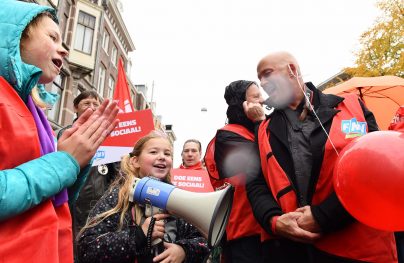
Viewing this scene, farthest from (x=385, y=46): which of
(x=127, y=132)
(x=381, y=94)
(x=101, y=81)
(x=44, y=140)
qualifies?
(x=101, y=81)

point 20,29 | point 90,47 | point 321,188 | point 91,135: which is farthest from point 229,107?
point 90,47

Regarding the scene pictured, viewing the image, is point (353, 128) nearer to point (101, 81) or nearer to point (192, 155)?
point (192, 155)

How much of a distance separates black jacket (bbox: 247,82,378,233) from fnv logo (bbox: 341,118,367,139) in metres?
0.08

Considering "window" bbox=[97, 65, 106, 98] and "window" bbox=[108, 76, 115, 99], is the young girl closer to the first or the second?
"window" bbox=[97, 65, 106, 98]

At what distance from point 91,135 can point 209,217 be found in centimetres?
67

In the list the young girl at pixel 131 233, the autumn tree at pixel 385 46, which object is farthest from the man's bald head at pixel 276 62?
the autumn tree at pixel 385 46

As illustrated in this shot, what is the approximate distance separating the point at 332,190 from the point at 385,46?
1357 centimetres

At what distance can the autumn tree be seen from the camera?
13.2 meters

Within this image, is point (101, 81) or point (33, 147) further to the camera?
point (101, 81)

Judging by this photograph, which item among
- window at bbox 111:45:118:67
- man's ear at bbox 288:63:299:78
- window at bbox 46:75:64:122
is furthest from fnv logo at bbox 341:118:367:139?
window at bbox 111:45:118:67

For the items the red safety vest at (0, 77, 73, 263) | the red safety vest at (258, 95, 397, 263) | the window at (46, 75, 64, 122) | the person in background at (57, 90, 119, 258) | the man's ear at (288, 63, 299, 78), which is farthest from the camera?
the window at (46, 75, 64, 122)

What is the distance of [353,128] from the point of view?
1862mm

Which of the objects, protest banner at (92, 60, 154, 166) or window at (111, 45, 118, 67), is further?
window at (111, 45, 118, 67)

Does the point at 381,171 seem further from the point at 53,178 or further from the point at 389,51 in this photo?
the point at 389,51
